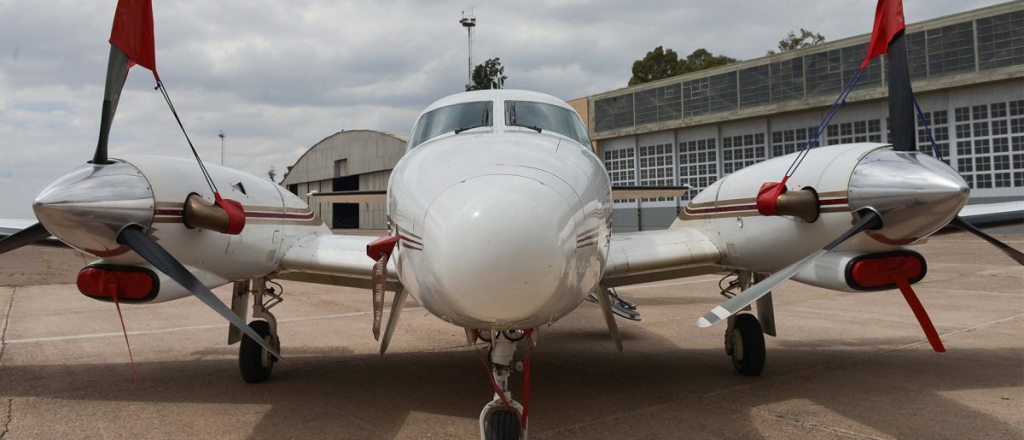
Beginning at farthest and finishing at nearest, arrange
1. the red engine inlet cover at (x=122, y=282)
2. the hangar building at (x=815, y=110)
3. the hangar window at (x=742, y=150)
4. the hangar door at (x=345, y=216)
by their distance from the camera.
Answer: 1. the hangar door at (x=345, y=216)
2. the hangar window at (x=742, y=150)
3. the hangar building at (x=815, y=110)
4. the red engine inlet cover at (x=122, y=282)

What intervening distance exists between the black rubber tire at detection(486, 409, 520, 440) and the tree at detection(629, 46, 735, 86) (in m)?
47.7

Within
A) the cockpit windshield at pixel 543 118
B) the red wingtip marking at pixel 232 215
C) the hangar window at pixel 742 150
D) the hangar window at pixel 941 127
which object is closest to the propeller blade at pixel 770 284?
the cockpit windshield at pixel 543 118

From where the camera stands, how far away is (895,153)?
4.66 m

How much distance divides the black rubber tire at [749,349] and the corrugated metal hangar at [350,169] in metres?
35.2

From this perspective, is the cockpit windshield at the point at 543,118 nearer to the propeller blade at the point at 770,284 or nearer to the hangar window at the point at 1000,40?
the propeller blade at the point at 770,284

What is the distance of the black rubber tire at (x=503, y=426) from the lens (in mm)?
3742

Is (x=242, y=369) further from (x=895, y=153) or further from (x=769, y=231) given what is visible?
(x=895, y=153)

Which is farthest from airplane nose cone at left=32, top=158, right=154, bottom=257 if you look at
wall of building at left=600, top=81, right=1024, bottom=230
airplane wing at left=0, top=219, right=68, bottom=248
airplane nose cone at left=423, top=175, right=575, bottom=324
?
wall of building at left=600, top=81, right=1024, bottom=230

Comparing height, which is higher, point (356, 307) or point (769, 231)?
point (769, 231)

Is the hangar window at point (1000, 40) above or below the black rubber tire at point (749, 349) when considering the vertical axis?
above

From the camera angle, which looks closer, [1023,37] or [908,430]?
[908,430]

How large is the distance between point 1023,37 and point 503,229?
27019 mm

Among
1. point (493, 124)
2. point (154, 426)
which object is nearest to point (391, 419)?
point (154, 426)

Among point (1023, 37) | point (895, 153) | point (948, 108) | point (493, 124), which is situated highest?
point (1023, 37)
